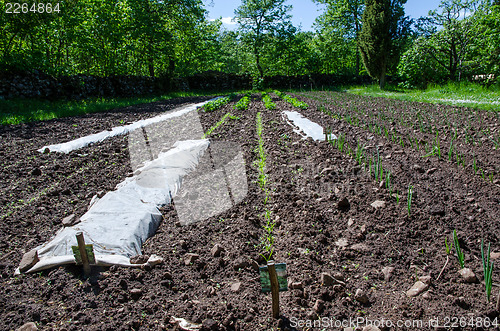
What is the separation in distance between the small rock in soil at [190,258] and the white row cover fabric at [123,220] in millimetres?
404

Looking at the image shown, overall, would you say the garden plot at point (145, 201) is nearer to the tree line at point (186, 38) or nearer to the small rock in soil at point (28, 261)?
the small rock in soil at point (28, 261)

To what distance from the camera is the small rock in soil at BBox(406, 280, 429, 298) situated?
1.76m

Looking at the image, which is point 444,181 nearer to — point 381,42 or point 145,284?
point 145,284

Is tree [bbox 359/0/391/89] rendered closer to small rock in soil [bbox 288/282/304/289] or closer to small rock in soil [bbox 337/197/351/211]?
small rock in soil [bbox 337/197/351/211]

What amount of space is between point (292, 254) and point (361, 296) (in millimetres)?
607

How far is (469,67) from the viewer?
43.7 ft

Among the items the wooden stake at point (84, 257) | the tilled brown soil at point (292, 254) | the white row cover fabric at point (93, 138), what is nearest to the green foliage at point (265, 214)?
the tilled brown soil at point (292, 254)

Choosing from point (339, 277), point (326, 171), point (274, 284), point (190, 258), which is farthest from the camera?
point (326, 171)

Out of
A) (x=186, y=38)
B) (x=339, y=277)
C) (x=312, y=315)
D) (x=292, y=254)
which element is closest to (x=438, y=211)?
(x=339, y=277)

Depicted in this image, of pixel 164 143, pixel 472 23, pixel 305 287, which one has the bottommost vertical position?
pixel 305 287

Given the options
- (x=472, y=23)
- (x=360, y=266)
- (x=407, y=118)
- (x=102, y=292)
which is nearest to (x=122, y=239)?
(x=102, y=292)

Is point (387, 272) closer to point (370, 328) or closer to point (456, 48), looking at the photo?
point (370, 328)

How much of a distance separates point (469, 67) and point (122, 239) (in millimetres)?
16253

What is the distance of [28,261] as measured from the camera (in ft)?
6.98
